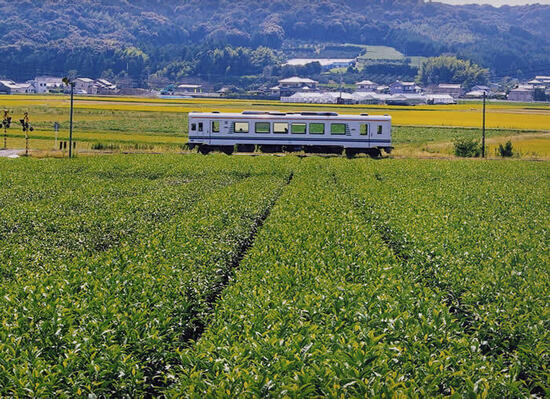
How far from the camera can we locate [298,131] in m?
53.4

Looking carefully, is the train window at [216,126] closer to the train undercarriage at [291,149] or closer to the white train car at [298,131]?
the white train car at [298,131]

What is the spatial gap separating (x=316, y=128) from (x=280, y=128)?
285 cm

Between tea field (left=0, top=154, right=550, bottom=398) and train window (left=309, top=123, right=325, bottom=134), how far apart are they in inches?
1230

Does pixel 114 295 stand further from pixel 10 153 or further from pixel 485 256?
pixel 10 153

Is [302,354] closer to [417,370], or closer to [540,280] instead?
[417,370]

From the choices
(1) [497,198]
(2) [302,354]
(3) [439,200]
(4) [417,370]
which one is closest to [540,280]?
(4) [417,370]

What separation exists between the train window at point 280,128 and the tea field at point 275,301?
31.2 meters

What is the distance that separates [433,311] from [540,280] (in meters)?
3.20

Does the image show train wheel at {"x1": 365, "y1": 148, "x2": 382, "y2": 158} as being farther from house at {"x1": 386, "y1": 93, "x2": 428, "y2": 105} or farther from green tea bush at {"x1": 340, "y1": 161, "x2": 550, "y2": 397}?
house at {"x1": 386, "y1": 93, "x2": 428, "y2": 105}

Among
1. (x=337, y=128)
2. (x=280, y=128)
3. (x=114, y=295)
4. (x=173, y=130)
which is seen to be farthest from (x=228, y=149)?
(x=114, y=295)

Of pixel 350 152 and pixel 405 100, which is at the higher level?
pixel 405 100

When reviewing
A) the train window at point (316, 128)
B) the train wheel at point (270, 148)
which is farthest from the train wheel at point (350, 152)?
the train wheel at point (270, 148)

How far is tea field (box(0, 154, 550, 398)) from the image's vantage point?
7.38 metres

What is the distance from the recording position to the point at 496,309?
9.83 meters
